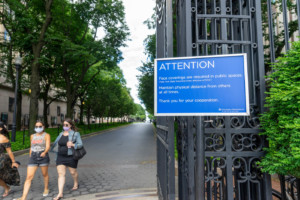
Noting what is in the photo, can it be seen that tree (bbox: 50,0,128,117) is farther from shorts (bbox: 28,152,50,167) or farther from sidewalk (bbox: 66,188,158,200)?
sidewalk (bbox: 66,188,158,200)

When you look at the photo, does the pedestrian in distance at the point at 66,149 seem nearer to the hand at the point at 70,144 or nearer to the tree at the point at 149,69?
the hand at the point at 70,144

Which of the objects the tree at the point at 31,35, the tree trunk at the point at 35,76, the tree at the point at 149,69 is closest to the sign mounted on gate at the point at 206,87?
the tree at the point at 149,69

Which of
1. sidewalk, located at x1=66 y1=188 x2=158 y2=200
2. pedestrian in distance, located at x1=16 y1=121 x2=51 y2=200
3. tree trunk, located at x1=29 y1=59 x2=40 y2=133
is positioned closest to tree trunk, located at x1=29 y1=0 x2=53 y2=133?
tree trunk, located at x1=29 y1=59 x2=40 y2=133

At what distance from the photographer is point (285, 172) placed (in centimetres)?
207

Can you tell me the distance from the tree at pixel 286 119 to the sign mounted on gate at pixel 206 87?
1.25 ft

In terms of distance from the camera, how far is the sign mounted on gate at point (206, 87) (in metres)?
2.01

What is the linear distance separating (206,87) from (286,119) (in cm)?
83

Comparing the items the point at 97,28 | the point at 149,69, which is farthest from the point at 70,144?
the point at 97,28

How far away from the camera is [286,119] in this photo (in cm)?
200

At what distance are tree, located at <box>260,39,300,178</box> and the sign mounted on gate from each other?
0.38 metres

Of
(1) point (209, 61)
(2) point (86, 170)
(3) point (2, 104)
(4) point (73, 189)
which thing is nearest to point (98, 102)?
(3) point (2, 104)

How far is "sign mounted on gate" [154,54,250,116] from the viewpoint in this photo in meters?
2.01

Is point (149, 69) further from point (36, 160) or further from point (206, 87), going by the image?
point (206, 87)

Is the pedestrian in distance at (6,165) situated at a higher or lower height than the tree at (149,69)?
lower
